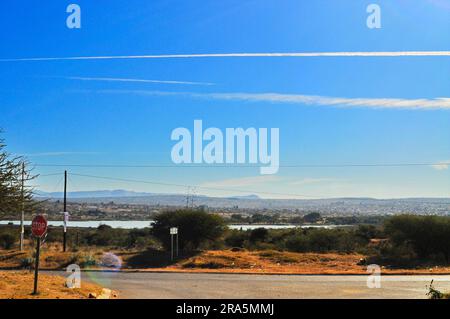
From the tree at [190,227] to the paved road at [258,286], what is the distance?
40.4 feet

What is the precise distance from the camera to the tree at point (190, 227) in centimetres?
4050

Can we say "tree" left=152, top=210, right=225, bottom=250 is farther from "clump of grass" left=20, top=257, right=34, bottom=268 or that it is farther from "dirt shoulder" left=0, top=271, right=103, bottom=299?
"dirt shoulder" left=0, top=271, right=103, bottom=299

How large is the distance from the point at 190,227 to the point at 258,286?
62.8 feet

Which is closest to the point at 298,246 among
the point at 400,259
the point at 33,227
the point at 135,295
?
the point at 400,259

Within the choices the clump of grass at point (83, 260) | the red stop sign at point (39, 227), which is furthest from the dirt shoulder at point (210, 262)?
the red stop sign at point (39, 227)

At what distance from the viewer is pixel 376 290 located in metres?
20.1

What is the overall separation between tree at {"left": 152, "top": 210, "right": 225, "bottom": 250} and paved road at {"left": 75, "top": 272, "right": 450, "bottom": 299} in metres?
12.3

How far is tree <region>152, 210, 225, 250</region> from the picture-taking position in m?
40.5

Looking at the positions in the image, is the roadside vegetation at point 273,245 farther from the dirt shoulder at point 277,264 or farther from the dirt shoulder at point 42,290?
the dirt shoulder at point 42,290

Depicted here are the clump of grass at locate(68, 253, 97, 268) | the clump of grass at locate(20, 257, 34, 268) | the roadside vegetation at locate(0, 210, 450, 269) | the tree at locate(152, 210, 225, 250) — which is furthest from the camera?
the tree at locate(152, 210, 225, 250)

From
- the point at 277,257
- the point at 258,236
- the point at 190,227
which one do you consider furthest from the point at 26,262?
the point at 258,236

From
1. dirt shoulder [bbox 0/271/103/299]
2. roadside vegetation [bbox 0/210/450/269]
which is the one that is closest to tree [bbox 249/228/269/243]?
roadside vegetation [bbox 0/210/450/269]

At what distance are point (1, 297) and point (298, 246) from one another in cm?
3227

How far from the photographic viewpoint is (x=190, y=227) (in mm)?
40531
